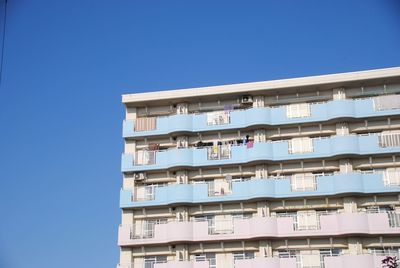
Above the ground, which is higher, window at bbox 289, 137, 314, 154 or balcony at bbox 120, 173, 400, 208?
window at bbox 289, 137, 314, 154

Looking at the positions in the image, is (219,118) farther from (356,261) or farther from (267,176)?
(356,261)

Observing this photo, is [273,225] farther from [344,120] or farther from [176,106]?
[176,106]

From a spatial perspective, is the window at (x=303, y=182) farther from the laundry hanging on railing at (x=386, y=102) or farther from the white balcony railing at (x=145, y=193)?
the white balcony railing at (x=145, y=193)

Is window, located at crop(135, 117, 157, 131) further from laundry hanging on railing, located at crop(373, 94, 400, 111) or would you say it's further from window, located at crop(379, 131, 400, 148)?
window, located at crop(379, 131, 400, 148)

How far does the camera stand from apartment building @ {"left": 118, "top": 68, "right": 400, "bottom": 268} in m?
32.8

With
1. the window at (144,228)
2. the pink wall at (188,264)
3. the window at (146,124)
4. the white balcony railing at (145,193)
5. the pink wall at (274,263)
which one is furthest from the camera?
the window at (146,124)

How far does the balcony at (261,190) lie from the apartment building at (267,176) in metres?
0.06

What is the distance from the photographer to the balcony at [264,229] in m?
31.8

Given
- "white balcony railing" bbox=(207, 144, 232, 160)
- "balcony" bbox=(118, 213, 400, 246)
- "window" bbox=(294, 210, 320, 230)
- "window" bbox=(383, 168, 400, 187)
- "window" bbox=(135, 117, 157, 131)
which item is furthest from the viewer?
"window" bbox=(135, 117, 157, 131)

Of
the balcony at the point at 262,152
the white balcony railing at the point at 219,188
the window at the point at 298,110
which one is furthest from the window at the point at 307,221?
the window at the point at 298,110

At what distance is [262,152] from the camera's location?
34.4 m

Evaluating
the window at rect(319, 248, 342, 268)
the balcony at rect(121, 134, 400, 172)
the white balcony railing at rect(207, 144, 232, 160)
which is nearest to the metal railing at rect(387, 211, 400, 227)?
the window at rect(319, 248, 342, 268)

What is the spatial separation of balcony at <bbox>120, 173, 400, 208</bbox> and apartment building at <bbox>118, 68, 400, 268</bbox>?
6 centimetres

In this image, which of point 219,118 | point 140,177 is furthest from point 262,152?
point 140,177
